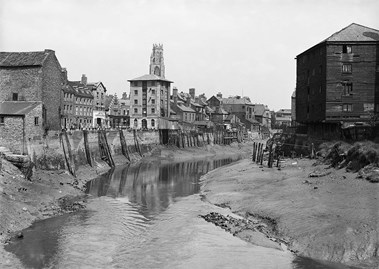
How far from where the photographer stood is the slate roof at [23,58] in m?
45.6

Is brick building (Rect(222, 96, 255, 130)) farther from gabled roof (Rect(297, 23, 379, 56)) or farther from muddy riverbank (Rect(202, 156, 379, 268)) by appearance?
muddy riverbank (Rect(202, 156, 379, 268))

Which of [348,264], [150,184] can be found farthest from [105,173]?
[348,264]

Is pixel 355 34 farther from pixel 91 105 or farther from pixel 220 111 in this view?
pixel 220 111

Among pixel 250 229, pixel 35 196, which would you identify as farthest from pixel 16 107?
pixel 250 229

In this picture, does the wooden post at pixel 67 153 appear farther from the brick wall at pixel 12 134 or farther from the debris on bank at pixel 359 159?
the debris on bank at pixel 359 159

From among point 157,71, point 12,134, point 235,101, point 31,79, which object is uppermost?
point 157,71

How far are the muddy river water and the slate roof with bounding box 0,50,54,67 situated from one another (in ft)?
57.3

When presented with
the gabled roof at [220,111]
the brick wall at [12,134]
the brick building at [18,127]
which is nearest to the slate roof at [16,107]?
the brick building at [18,127]

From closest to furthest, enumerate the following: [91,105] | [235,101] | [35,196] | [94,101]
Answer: [35,196] < [91,105] < [94,101] < [235,101]

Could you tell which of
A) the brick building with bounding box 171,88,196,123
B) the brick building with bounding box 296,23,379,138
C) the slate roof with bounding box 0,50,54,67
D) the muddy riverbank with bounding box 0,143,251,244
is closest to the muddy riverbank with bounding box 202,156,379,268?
the muddy riverbank with bounding box 0,143,251,244

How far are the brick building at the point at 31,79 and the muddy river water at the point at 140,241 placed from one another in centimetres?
1401

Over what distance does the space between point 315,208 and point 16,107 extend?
31.2 m

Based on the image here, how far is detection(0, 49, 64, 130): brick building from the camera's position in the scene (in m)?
45.0

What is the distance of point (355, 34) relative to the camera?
5281 centimetres
